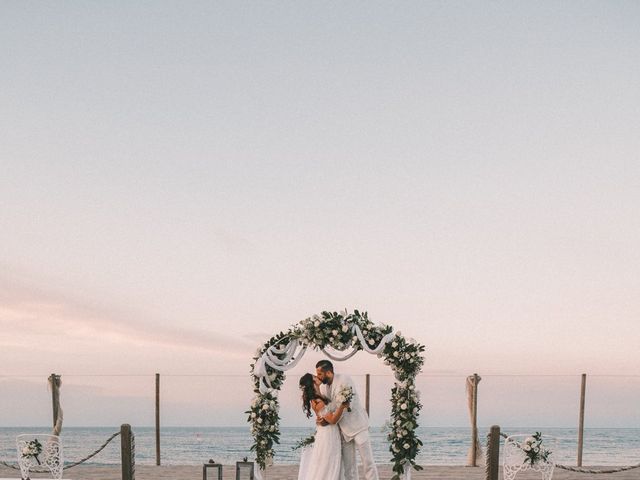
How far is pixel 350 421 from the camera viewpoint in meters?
8.66

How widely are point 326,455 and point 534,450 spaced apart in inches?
101

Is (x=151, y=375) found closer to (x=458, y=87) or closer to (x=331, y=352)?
(x=331, y=352)

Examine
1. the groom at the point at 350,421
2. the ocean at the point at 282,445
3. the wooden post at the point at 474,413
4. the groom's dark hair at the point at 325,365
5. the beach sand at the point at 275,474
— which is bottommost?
the ocean at the point at 282,445

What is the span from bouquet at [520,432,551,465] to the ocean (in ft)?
60.8

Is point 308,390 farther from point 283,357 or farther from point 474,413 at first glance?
point 474,413

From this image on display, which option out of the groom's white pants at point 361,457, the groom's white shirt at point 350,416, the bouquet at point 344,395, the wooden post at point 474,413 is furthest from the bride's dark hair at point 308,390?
the wooden post at point 474,413

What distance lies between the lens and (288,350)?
9.81m

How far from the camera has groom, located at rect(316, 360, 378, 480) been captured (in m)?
8.52

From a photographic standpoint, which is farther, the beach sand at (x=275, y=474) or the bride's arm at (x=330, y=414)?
the beach sand at (x=275, y=474)

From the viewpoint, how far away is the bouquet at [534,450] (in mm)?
8680

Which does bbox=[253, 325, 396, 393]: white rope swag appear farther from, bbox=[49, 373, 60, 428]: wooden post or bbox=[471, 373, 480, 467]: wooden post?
bbox=[49, 373, 60, 428]: wooden post

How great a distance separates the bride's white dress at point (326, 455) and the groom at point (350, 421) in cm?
14

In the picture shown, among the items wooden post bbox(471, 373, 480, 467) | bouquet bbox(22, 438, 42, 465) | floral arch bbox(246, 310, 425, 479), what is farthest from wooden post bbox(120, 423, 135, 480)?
wooden post bbox(471, 373, 480, 467)

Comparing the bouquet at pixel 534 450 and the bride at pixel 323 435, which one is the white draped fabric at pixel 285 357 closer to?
the bride at pixel 323 435
